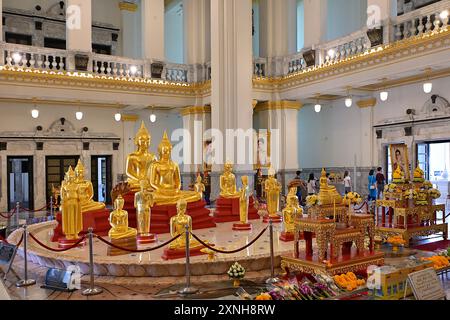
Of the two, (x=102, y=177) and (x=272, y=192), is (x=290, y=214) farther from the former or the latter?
(x=102, y=177)

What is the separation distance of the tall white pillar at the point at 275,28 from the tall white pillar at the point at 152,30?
3.43 metres

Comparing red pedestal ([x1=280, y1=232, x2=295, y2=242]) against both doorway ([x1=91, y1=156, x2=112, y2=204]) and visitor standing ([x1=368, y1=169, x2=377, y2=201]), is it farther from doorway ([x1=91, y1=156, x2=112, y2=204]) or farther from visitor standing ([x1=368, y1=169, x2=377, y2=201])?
doorway ([x1=91, y1=156, x2=112, y2=204])

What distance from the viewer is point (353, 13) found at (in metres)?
15.9

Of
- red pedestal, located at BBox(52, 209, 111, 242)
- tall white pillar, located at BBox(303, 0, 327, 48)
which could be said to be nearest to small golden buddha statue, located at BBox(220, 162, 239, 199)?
red pedestal, located at BBox(52, 209, 111, 242)

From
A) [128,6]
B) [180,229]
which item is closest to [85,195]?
[180,229]

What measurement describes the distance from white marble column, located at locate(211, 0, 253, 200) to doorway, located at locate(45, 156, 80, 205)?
607 centimetres

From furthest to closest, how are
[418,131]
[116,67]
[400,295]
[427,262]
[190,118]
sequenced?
[190,118]
[116,67]
[418,131]
[427,262]
[400,295]

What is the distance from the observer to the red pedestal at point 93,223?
7.27 m

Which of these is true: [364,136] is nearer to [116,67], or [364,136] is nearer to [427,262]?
[116,67]

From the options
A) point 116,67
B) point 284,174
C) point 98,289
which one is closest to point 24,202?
point 116,67

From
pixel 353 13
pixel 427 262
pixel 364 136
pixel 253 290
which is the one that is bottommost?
pixel 253 290

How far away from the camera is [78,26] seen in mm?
13312
